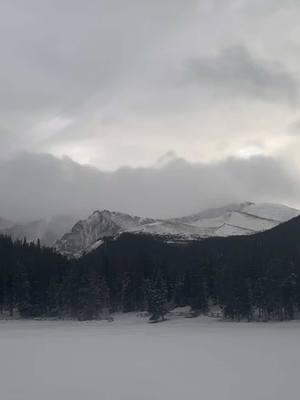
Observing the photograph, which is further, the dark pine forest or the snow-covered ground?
the dark pine forest

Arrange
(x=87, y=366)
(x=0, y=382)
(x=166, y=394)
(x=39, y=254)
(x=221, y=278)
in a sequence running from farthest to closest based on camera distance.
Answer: (x=39, y=254), (x=221, y=278), (x=87, y=366), (x=0, y=382), (x=166, y=394)

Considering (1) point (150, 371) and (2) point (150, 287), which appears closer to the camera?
(1) point (150, 371)

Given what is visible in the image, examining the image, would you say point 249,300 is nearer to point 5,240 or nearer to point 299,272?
point 299,272

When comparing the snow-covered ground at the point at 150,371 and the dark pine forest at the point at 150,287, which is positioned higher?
the dark pine forest at the point at 150,287

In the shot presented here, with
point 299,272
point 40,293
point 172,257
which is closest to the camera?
point 299,272

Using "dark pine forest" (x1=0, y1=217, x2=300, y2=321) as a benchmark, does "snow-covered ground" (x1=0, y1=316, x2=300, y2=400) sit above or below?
below

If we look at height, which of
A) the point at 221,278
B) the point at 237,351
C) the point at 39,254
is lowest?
the point at 237,351

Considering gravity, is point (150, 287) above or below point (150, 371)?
above

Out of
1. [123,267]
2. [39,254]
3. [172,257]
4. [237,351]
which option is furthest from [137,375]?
[172,257]

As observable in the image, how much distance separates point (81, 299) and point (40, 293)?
13.1 m

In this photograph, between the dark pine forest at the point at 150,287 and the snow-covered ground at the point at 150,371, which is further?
the dark pine forest at the point at 150,287

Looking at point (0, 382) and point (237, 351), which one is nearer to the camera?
point (0, 382)

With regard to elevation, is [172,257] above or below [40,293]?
above

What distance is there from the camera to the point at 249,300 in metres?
93.8
